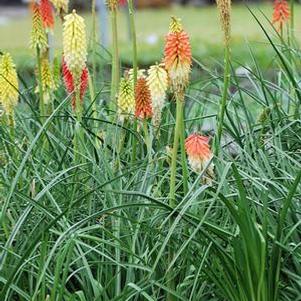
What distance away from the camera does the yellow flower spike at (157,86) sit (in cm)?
290

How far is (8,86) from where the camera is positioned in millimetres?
3400

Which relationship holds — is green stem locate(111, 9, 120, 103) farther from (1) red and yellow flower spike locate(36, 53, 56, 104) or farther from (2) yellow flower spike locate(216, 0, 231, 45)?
(2) yellow flower spike locate(216, 0, 231, 45)

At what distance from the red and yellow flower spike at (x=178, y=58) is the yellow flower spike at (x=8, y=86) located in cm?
83

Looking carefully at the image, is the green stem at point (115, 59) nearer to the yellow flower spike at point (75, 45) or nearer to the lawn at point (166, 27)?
the yellow flower spike at point (75, 45)

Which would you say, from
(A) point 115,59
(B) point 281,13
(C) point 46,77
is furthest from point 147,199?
(B) point 281,13

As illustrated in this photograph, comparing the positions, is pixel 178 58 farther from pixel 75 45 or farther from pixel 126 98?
pixel 126 98

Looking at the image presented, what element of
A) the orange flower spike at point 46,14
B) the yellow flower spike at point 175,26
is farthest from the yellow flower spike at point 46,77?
the yellow flower spike at point 175,26

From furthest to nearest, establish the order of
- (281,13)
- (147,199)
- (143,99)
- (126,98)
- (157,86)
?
(281,13) → (126,98) → (143,99) → (157,86) → (147,199)

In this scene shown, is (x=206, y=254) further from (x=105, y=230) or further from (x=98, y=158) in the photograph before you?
(x=98, y=158)

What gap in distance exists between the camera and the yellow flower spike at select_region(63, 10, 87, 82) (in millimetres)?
3080

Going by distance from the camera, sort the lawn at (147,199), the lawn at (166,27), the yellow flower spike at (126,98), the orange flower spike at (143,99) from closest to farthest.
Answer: the lawn at (147,199) < the orange flower spike at (143,99) < the yellow flower spike at (126,98) < the lawn at (166,27)

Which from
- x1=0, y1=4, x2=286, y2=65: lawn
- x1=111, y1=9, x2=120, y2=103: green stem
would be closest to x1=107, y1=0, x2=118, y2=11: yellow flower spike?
x1=111, y1=9, x2=120, y2=103: green stem

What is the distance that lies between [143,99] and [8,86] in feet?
1.98

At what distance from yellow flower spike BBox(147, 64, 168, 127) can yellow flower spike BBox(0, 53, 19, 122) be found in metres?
0.66
